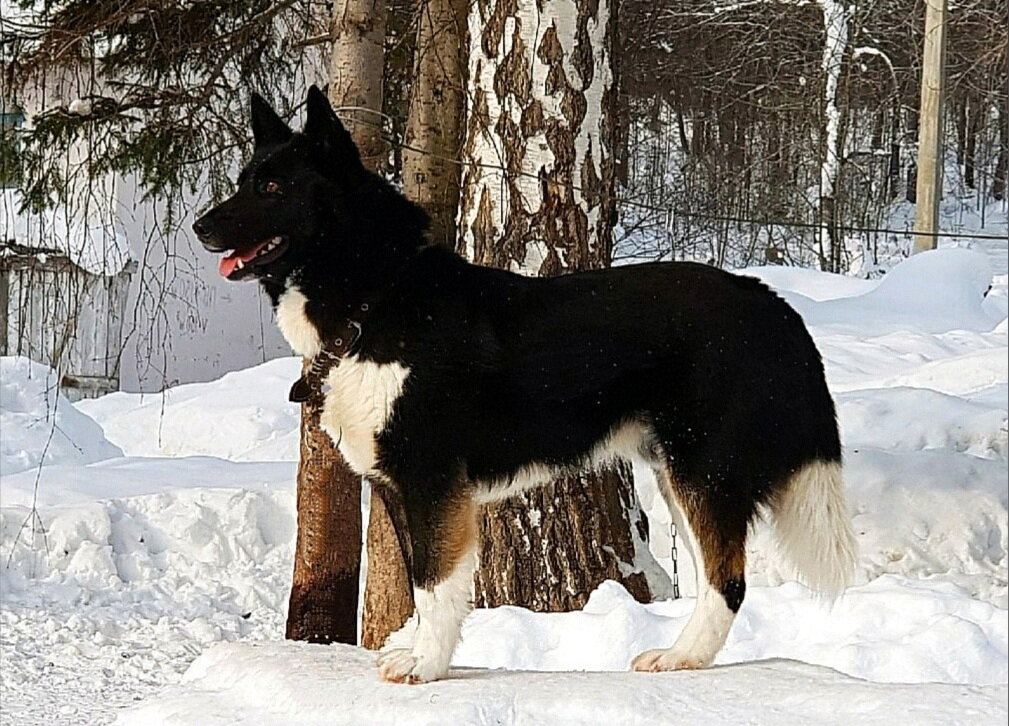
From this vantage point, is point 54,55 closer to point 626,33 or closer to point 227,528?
point 227,528

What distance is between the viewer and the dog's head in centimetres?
344

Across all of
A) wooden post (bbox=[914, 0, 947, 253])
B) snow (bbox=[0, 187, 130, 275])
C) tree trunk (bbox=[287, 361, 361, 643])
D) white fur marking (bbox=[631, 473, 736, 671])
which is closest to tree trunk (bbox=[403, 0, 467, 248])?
Result: tree trunk (bbox=[287, 361, 361, 643])

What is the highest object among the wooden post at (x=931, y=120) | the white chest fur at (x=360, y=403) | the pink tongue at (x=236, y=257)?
the wooden post at (x=931, y=120)

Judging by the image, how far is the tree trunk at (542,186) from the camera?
15.7ft

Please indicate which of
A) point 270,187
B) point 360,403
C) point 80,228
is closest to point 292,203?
point 270,187

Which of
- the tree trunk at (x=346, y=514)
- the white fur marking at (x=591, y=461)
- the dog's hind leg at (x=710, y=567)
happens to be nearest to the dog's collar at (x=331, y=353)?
the white fur marking at (x=591, y=461)

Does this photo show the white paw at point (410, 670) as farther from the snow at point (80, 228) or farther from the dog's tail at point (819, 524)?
the snow at point (80, 228)

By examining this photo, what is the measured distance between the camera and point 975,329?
492 inches

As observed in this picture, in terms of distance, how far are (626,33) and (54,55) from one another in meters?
4.24

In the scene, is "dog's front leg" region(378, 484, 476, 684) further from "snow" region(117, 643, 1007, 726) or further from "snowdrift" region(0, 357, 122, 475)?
"snowdrift" region(0, 357, 122, 475)

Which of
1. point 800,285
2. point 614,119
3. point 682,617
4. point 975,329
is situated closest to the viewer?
point 682,617

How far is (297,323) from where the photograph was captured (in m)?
3.61

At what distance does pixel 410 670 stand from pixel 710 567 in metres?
0.82

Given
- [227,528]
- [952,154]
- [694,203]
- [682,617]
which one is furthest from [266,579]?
[952,154]
